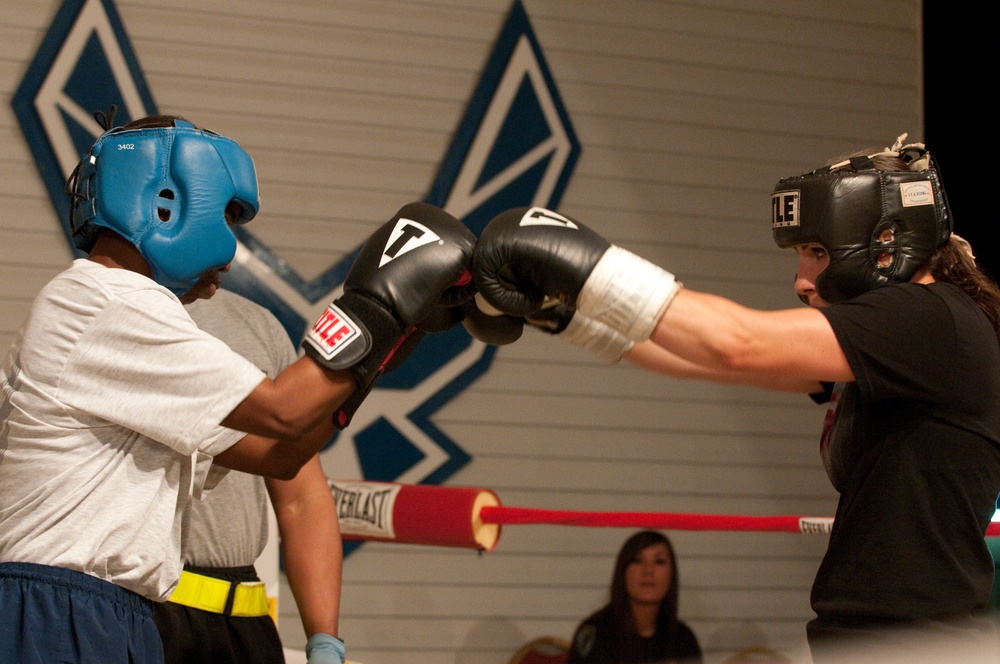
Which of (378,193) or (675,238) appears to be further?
(675,238)

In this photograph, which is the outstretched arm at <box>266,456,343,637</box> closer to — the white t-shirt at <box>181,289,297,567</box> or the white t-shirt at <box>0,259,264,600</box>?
the white t-shirt at <box>181,289,297,567</box>

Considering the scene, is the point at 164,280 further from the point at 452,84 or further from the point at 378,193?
the point at 452,84

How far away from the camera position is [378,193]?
14.4ft

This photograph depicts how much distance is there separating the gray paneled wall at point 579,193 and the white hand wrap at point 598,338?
2468 millimetres

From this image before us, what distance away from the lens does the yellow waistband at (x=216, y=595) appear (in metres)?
2.10

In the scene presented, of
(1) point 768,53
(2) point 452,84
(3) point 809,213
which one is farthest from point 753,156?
(3) point 809,213

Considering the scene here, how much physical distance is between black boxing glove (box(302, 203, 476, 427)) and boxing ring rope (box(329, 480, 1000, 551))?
123 cm

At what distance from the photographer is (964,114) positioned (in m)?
4.59

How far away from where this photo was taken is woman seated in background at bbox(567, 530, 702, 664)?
421cm

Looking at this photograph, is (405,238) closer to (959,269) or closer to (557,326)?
(557,326)

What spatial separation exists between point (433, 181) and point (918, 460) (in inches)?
118

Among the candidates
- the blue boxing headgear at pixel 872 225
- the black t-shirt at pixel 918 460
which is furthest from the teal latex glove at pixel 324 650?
the blue boxing headgear at pixel 872 225

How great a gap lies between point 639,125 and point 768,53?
0.79 meters

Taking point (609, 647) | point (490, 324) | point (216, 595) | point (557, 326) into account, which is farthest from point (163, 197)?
point (609, 647)
